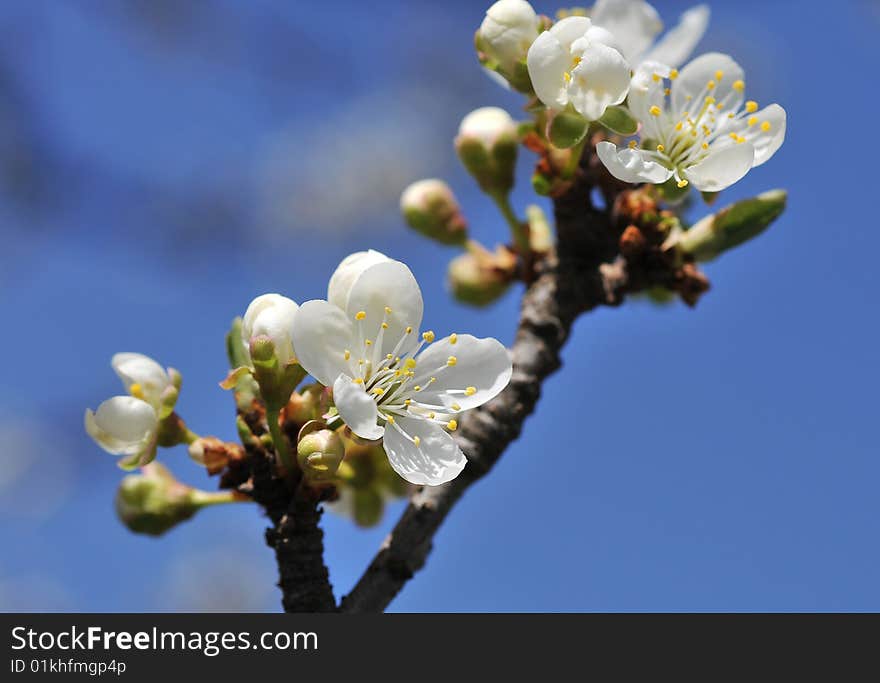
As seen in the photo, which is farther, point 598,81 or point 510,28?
point 510,28

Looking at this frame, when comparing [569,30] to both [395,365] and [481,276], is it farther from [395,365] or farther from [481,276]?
[481,276]

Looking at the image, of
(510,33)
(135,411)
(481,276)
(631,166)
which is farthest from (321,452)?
(481,276)

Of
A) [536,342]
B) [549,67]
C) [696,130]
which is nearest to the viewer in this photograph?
[549,67]

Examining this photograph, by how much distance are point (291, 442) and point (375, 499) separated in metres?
0.63

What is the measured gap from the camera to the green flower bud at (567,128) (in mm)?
1938

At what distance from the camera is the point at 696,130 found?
2.13 m

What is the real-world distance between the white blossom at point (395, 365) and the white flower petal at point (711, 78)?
815mm

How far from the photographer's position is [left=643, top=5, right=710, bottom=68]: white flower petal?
2.52m

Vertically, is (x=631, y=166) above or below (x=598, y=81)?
below

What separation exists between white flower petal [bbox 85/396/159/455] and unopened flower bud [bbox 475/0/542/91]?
1031mm

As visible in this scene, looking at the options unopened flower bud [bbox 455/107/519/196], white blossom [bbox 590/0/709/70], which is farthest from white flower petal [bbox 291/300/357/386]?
white blossom [bbox 590/0/709/70]

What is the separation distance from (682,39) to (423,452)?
1404 millimetres

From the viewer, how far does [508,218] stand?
8.59ft
